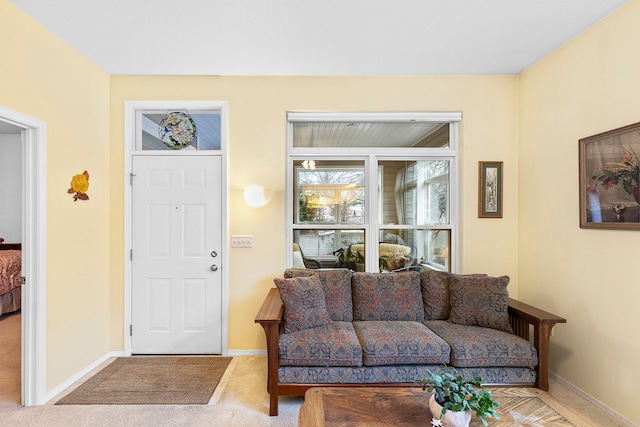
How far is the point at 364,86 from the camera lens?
3455 mm

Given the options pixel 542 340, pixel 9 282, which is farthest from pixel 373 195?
pixel 9 282

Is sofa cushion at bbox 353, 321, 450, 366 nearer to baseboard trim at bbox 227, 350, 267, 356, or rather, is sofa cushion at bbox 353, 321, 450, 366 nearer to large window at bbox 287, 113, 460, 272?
large window at bbox 287, 113, 460, 272

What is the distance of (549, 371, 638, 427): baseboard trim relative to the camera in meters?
2.28

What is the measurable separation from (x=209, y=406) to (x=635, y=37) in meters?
3.84

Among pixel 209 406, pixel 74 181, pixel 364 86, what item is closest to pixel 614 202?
pixel 364 86

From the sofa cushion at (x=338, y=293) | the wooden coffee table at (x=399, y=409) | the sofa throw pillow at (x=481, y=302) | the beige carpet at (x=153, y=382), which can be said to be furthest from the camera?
the sofa cushion at (x=338, y=293)

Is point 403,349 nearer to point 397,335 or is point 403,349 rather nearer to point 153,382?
point 397,335

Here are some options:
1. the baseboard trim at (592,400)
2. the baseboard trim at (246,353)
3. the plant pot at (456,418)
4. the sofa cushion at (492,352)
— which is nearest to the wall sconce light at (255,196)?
the baseboard trim at (246,353)

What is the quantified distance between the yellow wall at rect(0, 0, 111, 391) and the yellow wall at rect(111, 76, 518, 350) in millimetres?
624

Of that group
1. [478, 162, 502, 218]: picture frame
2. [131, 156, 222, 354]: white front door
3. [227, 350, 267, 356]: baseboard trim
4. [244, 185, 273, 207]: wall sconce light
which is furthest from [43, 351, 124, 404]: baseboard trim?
[478, 162, 502, 218]: picture frame

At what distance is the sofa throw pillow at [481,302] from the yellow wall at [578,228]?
1.79ft

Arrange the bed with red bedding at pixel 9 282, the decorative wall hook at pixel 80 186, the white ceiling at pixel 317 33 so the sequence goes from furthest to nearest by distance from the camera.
A: 1. the bed with red bedding at pixel 9 282
2. the decorative wall hook at pixel 80 186
3. the white ceiling at pixel 317 33

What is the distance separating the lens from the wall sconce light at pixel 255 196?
3.43 metres

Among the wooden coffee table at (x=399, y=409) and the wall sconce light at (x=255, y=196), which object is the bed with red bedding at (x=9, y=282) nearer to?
the wall sconce light at (x=255, y=196)
